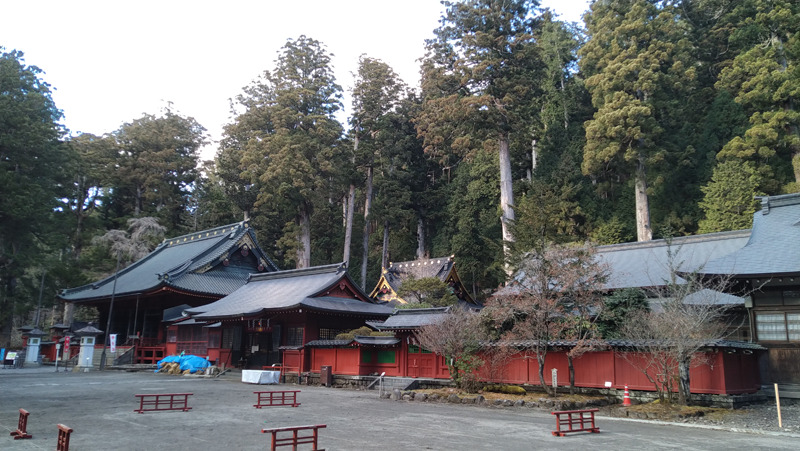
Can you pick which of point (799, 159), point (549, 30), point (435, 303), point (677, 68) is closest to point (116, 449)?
point (435, 303)

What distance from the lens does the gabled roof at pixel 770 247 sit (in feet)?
59.1

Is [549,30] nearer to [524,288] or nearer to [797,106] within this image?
[797,106]

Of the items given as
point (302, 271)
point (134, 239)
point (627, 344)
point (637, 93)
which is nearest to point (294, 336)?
point (302, 271)

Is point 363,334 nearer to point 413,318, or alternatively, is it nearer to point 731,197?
point 413,318

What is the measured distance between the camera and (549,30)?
50.7 metres

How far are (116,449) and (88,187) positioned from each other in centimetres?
5290

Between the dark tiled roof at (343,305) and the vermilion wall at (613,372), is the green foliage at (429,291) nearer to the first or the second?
Result: the dark tiled roof at (343,305)

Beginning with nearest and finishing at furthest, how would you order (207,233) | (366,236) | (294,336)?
(294,336), (207,233), (366,236)

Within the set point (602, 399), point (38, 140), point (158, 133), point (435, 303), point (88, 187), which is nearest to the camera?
point (602, 399)

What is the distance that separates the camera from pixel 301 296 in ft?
95.1

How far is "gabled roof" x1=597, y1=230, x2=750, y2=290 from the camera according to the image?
24.8 m

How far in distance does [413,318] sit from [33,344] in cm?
3105

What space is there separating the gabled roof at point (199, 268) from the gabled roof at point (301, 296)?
3.97 metres

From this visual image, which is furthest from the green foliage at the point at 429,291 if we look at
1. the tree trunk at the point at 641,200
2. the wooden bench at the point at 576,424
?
the wooden bench at the point at 576,424
